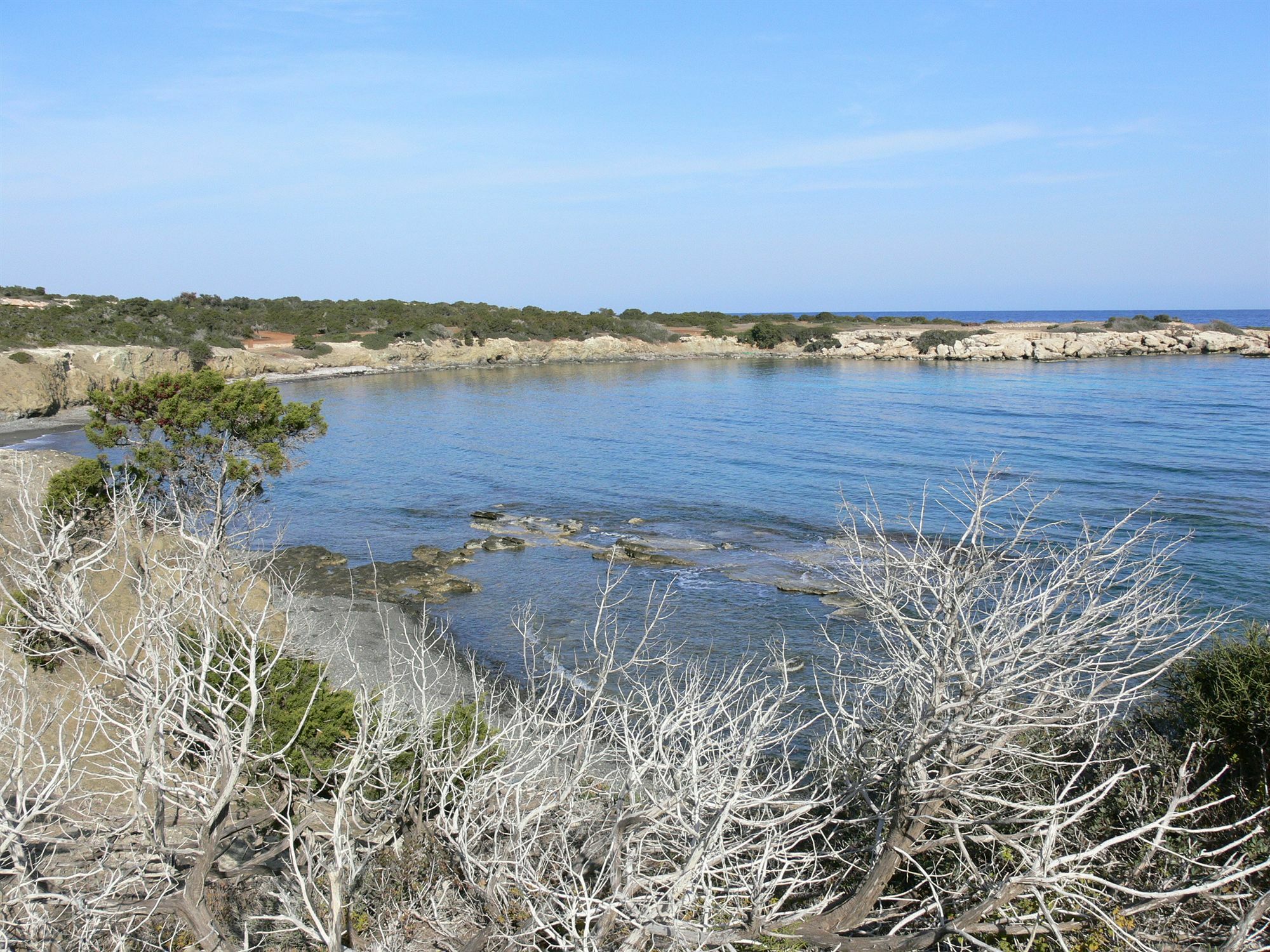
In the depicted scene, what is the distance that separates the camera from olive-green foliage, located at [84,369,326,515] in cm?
1773

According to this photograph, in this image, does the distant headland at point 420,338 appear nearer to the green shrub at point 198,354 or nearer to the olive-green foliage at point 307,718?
the green shrub at point 198,354

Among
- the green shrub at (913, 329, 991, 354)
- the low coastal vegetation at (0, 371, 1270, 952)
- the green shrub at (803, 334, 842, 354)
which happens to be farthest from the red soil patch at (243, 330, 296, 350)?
the low coastal vegetation at (0, 371, 1270, 952)

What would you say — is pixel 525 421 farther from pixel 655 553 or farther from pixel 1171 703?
pixel 1171 703

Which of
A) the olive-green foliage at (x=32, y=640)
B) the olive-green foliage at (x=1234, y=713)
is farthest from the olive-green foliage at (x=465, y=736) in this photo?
the olive-green foliage at (x=1234, y=713)

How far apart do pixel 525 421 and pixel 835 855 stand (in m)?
39.1

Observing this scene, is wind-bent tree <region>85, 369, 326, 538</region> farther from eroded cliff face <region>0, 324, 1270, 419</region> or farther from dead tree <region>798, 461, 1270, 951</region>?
eroded cliff face <region>0, 324, 1270, 419</region>

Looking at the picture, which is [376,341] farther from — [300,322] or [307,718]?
[307,718]

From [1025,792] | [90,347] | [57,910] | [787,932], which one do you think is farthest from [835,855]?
[90,347]

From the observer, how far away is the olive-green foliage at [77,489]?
1380 centimetres

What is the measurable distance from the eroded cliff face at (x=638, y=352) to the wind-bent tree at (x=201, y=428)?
3281 cm

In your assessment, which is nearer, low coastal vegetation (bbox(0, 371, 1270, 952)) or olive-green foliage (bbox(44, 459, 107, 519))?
low coastal vegetation (bbox(0, 371, 1270, 952))

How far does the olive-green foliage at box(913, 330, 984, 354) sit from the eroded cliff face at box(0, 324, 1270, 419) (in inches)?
22.9

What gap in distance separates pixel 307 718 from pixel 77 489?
807 centimetres

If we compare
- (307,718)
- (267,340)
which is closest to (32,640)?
(307,718)
